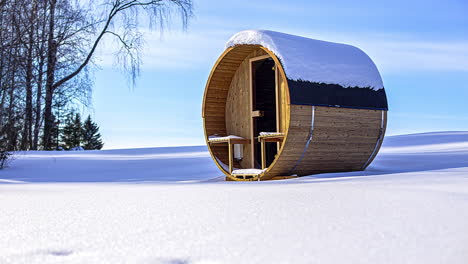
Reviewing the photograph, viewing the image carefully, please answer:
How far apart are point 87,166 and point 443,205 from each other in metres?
10.7

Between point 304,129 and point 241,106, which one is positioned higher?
point 241,106

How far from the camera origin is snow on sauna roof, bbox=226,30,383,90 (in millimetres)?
8344

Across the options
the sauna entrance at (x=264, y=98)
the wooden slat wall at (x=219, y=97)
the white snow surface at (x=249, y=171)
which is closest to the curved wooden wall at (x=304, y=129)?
the wooden slat wall at (x=219, y=97)

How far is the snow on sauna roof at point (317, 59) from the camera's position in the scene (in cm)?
834

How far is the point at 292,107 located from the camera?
26.3ft

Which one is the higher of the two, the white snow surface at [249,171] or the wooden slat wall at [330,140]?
the wooden slat wall at [330,140]

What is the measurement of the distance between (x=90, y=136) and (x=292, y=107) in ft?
83.8

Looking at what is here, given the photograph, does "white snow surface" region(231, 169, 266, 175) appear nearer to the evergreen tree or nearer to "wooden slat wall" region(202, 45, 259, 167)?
"wooden slat wall" region(202, 45, 259, 167)

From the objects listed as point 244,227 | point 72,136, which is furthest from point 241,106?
point 72,136

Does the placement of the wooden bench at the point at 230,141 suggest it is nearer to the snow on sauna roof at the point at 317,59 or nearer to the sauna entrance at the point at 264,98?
the sauna entrance at the point at 264,98

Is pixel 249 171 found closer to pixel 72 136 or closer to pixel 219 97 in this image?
pixel 219 97

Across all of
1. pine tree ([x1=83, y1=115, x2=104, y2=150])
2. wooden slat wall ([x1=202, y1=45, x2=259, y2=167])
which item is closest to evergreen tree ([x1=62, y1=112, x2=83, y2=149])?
pine tree ([x1=83, y1=115, x2=104, y2=150])

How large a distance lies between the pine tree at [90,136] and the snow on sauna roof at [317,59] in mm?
22517

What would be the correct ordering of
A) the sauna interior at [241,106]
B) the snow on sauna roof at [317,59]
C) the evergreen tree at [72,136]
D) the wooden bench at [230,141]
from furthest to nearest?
the evergreen tree at [72,136], the sauna interior at [241,106], the wooden bench at [230,141], the snow on sauna roof at [317,59]
